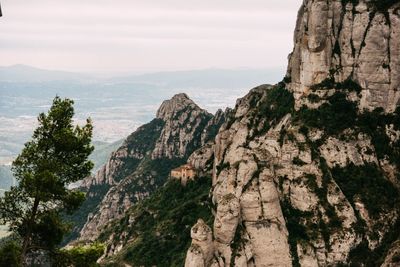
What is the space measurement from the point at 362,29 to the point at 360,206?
47.9 metres

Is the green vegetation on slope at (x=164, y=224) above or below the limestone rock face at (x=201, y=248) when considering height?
below

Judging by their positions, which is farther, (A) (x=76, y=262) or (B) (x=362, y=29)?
(B) (x=362, y=29)

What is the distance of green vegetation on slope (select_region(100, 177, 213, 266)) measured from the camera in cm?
13450

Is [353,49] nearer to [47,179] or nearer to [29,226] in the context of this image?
[47,179]

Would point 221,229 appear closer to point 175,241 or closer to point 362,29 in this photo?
point 175,241

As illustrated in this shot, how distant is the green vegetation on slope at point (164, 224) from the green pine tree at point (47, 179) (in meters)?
82.8

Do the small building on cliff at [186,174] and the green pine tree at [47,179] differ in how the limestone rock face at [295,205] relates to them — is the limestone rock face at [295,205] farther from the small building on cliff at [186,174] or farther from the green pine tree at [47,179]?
the green pine tree at [47,179]

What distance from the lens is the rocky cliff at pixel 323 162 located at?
350ft

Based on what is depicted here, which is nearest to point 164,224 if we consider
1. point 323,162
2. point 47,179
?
point 323,162

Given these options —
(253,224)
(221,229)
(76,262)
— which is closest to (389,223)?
(253,224)

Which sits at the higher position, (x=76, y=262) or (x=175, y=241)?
(x=76, y=262)

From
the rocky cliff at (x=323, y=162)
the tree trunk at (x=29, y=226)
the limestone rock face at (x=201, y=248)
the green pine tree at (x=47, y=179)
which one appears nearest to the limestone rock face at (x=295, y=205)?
the rocky cliff at (x=323, y=162)

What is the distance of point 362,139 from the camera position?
12194 cm

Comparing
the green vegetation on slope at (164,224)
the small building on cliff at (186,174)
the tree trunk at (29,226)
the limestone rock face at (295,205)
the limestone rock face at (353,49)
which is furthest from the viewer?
the small building on cliff at (186,174)
